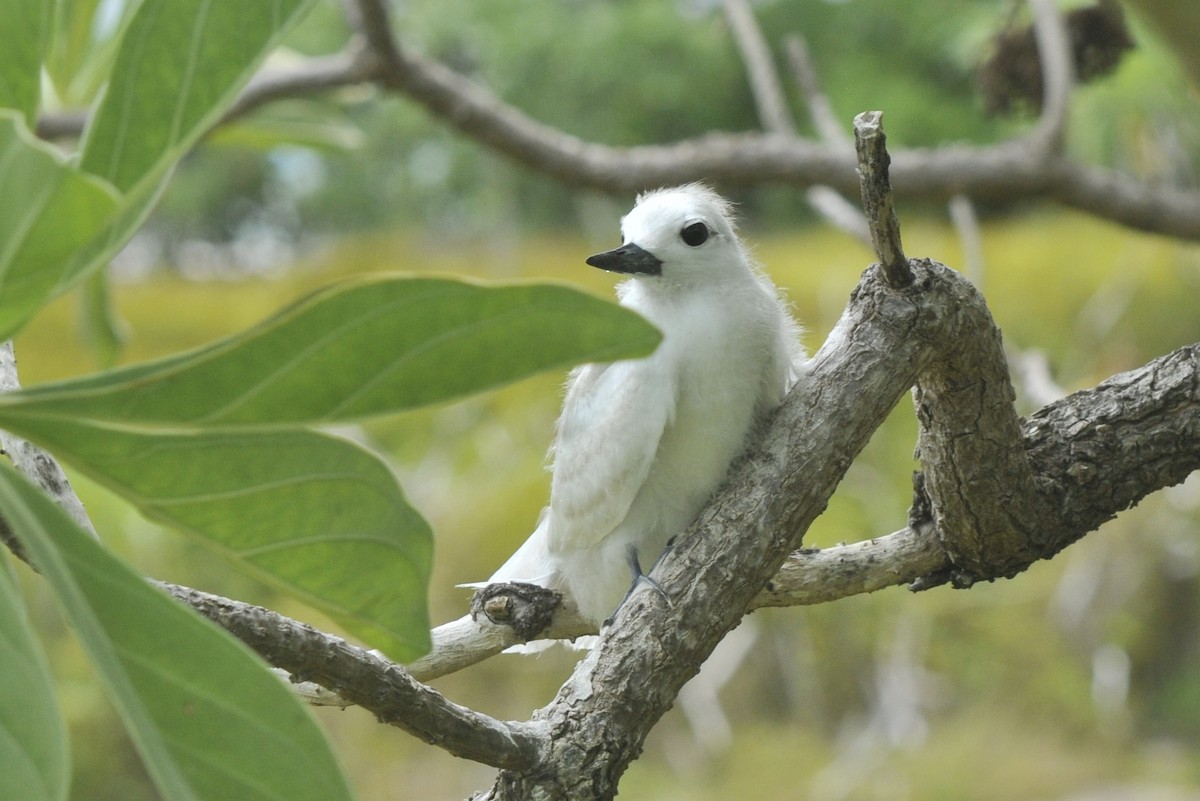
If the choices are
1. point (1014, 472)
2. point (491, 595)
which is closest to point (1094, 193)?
point (1014, 472)

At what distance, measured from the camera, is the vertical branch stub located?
637 millimetres

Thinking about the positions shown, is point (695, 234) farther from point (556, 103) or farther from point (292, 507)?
point (556, 103)

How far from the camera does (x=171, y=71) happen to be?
1.25 ft

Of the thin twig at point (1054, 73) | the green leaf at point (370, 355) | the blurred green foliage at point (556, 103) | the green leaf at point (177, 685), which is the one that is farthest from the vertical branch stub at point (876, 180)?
the blurred green foliage at point (556, 103)

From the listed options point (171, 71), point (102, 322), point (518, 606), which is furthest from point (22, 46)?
point (102, 322)

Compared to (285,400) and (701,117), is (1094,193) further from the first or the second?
(701,117)

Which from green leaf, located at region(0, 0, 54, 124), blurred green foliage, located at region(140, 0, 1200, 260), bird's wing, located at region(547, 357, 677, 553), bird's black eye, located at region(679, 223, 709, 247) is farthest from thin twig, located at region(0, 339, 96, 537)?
blurred green foliage, located at region(140, 0, 1200, 260)

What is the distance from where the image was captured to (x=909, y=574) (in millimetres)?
873

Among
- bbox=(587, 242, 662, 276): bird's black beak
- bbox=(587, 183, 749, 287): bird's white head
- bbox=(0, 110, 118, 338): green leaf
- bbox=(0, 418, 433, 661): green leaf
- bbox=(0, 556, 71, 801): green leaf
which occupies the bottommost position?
bbox=(0, 556, 71, 801): green leaf

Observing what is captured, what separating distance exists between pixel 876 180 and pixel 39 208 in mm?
474

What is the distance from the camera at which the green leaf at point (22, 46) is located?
0.41 m

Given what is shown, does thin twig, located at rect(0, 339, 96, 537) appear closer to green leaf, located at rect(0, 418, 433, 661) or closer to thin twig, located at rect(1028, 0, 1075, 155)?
green leaf, located at rect(0, 418, 433, 661)

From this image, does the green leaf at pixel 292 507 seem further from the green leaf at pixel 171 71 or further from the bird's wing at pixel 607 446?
the bird's wing at pixel 607 446

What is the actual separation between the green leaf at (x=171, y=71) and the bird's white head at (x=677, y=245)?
55 cm
